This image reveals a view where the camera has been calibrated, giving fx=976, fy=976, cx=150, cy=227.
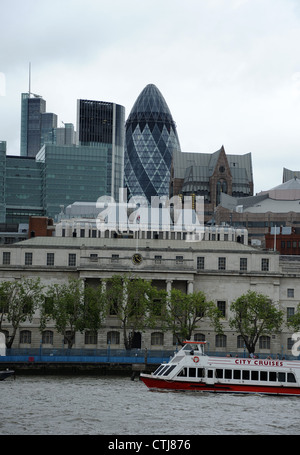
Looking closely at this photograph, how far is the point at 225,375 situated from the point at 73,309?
122ft

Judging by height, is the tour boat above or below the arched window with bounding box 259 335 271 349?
below

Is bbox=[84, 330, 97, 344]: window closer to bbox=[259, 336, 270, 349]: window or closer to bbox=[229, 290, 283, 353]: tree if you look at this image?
bbox=[229, 290, 283, 353]: tree

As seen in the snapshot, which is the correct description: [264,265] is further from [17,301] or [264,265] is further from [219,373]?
[219,373]

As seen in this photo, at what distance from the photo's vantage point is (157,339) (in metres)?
146

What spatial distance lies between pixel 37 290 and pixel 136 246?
19544 millimetres

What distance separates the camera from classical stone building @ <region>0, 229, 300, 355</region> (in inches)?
5758

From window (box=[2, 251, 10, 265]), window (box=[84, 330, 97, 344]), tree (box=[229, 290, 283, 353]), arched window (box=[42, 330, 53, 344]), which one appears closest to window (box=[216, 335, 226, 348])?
tree (box=[229, 290, 283, 353])

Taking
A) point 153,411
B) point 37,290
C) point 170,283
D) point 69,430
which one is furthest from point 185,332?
point 69,430

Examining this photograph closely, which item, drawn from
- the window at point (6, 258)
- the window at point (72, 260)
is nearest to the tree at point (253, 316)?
the window at point (72, 260)

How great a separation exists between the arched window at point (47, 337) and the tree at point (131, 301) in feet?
38.1

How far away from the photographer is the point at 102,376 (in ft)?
397

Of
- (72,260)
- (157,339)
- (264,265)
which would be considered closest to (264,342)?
(264,265)

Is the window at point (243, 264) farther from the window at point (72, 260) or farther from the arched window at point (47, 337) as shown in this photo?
the arched window at point (47, 337)

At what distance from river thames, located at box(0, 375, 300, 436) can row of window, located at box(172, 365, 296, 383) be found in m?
2.32
